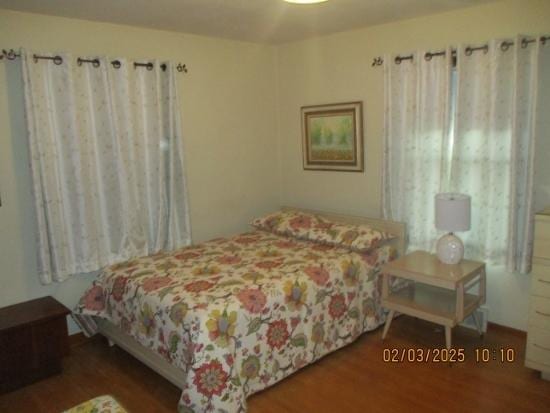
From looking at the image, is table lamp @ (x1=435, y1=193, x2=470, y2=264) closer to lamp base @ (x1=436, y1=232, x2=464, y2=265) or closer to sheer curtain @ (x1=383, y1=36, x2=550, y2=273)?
lamp base @ (x1=436, y1=232, x2=464, y2=265)

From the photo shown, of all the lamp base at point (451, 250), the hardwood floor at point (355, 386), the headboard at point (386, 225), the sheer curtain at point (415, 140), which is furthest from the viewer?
the headboard at point (386, 225)

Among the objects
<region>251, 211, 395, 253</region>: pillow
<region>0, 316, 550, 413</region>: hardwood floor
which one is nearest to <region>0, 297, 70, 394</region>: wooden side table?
<region>0, 316, 550, 413</region>: hardwood floor

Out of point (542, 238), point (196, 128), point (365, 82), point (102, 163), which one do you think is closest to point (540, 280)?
point (542, 238)

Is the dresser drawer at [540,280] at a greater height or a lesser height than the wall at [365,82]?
lesser

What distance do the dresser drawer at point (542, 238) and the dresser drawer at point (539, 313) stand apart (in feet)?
0.87

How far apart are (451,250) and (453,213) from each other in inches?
11.0

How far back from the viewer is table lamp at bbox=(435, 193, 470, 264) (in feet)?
9.75

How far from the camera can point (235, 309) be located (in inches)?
96.3

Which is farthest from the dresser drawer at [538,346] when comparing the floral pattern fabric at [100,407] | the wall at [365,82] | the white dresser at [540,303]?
the floral pattern fabric at [100,407]

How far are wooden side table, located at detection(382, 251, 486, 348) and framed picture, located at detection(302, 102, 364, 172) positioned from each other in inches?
41.5

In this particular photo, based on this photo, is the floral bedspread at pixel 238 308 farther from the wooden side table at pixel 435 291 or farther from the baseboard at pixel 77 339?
the baseboard at pixel 77 339

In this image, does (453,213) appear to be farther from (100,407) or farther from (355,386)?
(100,407)

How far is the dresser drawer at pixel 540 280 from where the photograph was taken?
2.59 meters

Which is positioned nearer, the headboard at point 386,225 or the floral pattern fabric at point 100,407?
the floral pattern fabric at point 100,407
